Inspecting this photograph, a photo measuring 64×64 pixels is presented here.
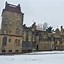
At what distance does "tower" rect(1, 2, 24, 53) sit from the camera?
2384 inches

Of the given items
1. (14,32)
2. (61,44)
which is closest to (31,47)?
(14,32)

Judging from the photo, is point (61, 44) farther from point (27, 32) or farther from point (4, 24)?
point (4, 24)

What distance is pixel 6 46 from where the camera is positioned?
196 feet

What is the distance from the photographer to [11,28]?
6394 cm

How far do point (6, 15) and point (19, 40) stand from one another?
844 centimetres

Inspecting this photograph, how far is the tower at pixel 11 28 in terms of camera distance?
199ft

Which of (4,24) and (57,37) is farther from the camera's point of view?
(57,37)
